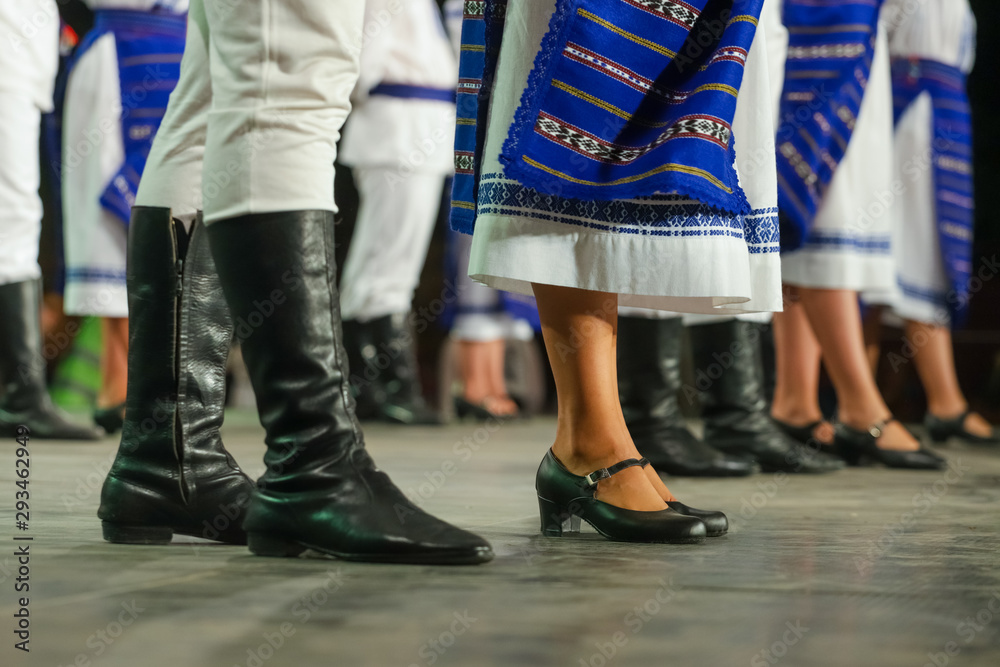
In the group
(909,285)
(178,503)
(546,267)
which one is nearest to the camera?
(178,503)

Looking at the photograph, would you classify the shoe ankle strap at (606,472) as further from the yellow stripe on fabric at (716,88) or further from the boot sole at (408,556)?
the yellow stripe on fabric at (716,88)

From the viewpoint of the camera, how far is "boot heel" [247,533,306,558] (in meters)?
0.86

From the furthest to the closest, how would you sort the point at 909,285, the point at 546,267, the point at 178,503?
the point at 909,285 → the point at 546,267 → the point at 178,503

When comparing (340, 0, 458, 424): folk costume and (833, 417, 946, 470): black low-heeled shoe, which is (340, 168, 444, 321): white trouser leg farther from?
(833, 417, 946, 470): black low-heeled shoe

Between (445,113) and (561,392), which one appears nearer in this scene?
(561,392)

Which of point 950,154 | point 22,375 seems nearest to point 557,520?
point 22,375

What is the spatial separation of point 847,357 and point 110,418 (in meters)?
1.59

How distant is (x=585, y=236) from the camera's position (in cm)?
107

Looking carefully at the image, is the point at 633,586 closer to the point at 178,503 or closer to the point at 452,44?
the point at 178,503

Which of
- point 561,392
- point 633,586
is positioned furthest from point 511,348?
point 633,586

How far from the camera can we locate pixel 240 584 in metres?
0.74

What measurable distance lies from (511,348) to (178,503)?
8.99 feet

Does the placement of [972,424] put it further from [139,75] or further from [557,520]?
[139,75]

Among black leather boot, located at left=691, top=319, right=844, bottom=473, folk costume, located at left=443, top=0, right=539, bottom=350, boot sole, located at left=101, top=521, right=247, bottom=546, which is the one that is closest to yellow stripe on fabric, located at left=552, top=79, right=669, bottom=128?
boot sole, located at left=101, top=521, right=247, bottom=546
